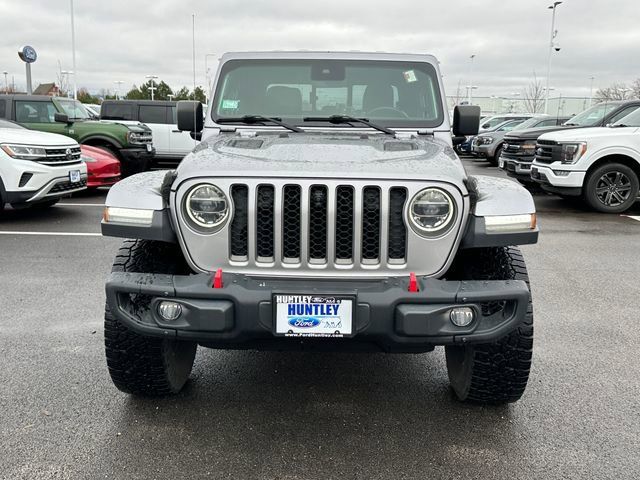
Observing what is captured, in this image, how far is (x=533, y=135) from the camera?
1316cm

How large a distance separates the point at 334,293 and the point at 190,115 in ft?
7.74

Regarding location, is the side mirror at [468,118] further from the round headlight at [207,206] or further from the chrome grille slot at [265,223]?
the round headlight at [207,206]

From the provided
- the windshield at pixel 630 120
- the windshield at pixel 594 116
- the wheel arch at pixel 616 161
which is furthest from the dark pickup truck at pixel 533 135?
the wheel arch at pixel 616 161

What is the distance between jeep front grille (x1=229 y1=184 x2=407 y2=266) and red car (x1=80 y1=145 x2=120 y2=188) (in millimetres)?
9119

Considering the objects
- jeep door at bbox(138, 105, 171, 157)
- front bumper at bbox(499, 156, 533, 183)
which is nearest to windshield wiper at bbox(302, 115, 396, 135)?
front bumper at bbox(499, 156, 533, 183)

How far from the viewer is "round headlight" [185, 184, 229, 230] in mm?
2766

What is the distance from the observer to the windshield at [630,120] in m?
10.3

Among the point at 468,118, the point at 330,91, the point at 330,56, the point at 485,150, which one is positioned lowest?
the point at 485,150

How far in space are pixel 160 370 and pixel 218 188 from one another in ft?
3.45

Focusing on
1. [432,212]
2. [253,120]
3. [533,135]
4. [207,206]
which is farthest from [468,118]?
[533,135]

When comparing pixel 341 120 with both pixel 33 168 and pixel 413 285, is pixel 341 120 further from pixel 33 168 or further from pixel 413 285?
pixel 33 168

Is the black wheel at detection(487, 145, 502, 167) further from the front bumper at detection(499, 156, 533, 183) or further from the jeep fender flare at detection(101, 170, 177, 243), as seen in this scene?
the jeep fender flare at detection(101, 170, 177, 243)

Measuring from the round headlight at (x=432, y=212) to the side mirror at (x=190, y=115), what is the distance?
224 centimetres

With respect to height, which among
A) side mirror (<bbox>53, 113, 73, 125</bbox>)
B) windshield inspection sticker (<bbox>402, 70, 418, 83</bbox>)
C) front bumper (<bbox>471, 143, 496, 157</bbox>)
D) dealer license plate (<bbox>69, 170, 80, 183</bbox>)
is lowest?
front bumper (<bbox>471, 143, 496, 157</bbox>)
